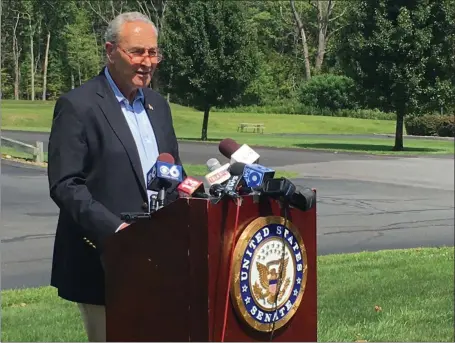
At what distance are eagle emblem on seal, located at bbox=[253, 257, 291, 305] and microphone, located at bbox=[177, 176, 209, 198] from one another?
31 cm

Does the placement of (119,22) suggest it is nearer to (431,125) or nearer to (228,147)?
(228,147)

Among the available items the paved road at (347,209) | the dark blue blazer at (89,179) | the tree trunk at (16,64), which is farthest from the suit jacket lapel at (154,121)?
the tree trunk at (16,64)

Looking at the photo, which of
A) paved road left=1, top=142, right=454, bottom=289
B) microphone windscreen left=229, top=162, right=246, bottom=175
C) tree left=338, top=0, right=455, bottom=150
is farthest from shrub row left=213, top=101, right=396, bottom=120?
microphone windscreen left=229, top=162, right=246, bottom=175

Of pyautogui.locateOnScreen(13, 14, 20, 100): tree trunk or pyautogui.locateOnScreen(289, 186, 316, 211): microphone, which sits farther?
pyautogui.locateOnScreen(13, 14, 20, 100): tree trunk

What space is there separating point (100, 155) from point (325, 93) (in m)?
63.5

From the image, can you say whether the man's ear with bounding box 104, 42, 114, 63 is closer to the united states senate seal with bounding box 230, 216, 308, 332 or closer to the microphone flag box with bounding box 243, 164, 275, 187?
the microphone flag box with bounding box 243, 164, 275, 187

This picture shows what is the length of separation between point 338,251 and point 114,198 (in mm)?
7263

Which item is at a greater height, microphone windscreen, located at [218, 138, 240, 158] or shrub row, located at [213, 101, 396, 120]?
microphone windscreen, located at [218, 138, 240, 158]

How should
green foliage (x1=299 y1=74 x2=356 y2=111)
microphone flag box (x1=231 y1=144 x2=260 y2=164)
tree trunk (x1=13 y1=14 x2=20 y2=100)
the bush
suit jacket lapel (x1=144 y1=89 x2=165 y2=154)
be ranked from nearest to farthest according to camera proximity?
microphone flag box (x1=231 y1=144 x2=260 y2=164) → suit jacket lapel (x1=144 y1=89 x2=165 y2=154) → the bush → green foliage (x1=299 y1=74 x2=356 y2=111) → tree trunk (x1=13 y1=14 x2=20 y2=100)

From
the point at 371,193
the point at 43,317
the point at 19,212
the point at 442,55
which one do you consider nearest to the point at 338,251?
the point at 43,317

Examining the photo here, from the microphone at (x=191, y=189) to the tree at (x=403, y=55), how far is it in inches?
1204

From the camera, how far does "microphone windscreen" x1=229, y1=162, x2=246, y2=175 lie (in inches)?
104

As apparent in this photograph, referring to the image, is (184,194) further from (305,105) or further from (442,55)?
(305,105)

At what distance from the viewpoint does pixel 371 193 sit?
16.9m
